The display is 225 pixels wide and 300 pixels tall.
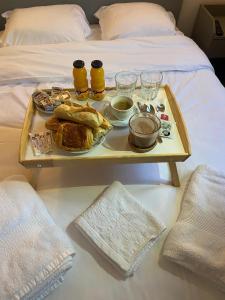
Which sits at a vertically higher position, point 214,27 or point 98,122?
point 214,27

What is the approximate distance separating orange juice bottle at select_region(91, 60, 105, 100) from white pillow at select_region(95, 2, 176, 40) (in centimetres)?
83

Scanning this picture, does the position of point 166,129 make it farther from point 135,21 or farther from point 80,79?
point 135,21

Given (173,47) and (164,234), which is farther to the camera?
(173,47)

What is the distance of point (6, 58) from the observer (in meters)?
1.56

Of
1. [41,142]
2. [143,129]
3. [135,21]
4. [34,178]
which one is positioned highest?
[135,21]

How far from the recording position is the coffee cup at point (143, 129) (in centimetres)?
94

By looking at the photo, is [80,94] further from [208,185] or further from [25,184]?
[208,185]

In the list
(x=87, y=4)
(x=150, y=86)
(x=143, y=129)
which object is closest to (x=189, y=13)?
(x=87, y=4)

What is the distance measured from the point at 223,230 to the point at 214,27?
1.71 meters

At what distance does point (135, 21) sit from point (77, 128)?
48.6 inches

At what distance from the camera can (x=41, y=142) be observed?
989 mm

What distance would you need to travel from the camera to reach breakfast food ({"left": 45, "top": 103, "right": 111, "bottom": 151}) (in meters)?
0.93

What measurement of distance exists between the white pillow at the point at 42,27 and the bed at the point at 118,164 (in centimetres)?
11

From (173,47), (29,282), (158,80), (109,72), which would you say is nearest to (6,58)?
(109,72)
